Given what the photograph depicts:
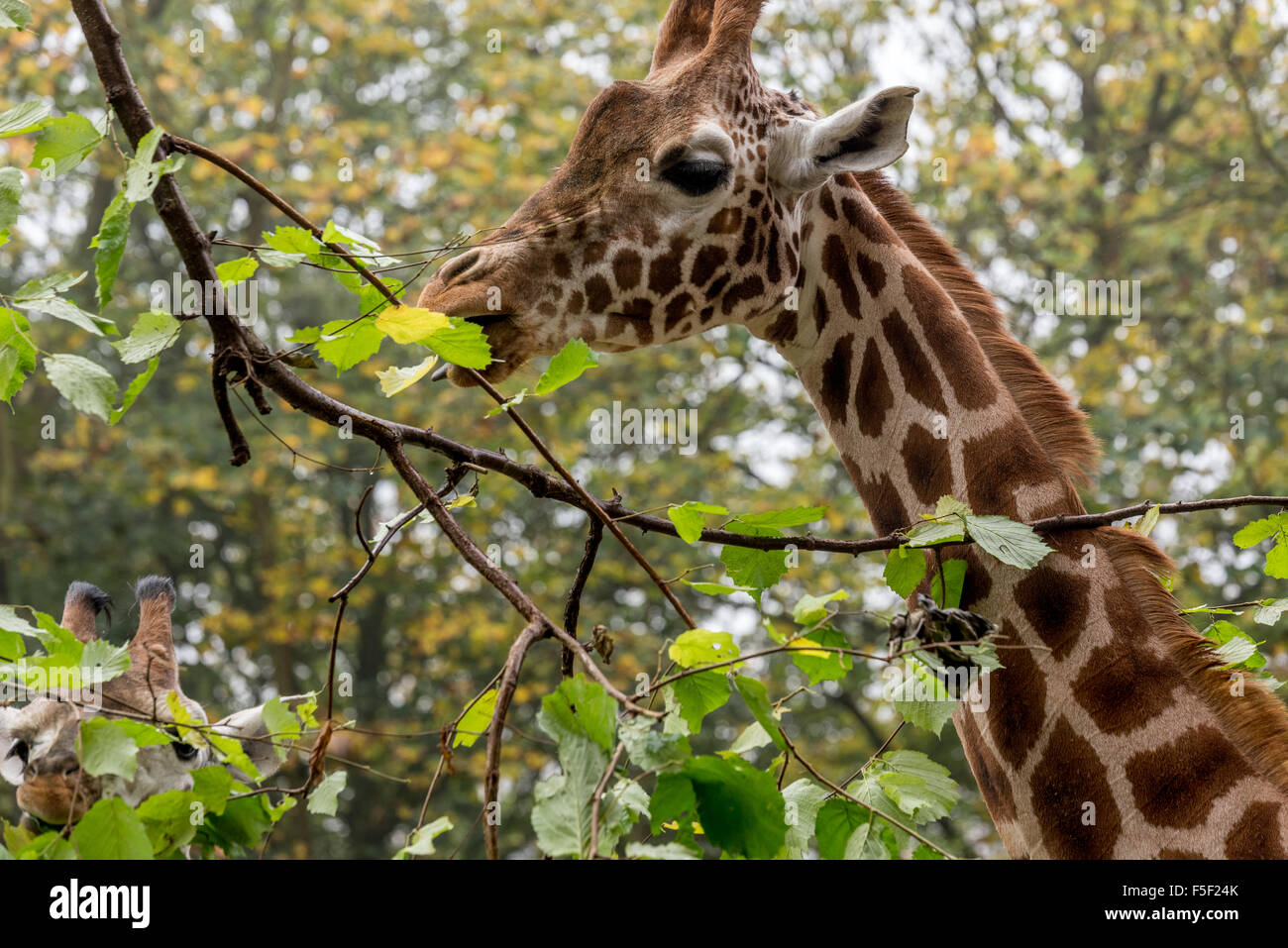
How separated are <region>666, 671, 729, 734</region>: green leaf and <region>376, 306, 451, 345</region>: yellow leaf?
0.63 m

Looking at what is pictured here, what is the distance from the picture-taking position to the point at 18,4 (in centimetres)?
190

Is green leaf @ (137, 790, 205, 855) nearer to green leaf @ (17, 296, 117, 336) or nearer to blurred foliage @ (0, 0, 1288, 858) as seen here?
green leaf @ (17, 296, 117, 336)

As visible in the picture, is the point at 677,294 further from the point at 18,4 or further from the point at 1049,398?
the point at 18,4

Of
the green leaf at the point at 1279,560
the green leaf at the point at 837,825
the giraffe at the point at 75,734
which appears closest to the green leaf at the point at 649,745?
the green leaf at the point at 837,825

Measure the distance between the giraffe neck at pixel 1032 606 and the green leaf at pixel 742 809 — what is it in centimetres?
62

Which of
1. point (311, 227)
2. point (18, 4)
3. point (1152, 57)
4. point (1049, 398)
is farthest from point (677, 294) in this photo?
point (1152, 57)

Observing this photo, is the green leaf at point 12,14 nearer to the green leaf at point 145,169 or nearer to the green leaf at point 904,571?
the green leaf at point 145,169

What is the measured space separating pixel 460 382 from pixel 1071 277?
25.9 ft

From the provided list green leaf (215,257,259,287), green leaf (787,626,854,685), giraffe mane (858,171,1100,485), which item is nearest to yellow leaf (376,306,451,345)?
green leaf (215,257,259,287)

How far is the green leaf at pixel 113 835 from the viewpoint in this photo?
59.9 inches

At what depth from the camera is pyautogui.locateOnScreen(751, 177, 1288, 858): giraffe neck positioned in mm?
2186

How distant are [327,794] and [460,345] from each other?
71cm
